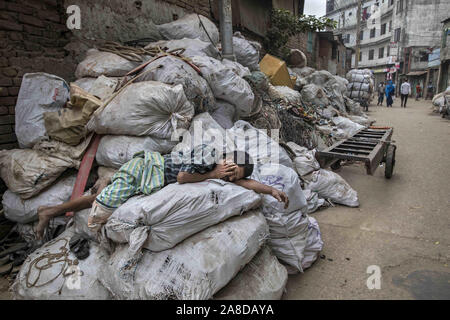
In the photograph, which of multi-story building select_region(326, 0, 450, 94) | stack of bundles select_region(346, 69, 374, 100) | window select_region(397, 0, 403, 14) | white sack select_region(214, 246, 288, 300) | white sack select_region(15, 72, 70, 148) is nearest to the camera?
white sack select_region(214, 246, 288, 300)

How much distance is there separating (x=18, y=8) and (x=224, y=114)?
222cm

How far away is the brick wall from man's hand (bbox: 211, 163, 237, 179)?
2.14 m

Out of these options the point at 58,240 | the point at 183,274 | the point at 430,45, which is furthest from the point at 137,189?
the point at 430,45

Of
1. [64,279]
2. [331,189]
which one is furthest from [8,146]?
[331,189]

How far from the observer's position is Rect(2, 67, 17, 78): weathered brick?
2.61 metres

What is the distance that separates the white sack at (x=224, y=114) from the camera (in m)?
3.15

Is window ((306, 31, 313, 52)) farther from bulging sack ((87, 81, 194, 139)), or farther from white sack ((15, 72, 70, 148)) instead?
white sack ((15, 72, 70, 148))

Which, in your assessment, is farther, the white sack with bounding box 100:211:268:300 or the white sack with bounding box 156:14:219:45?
the white sack with bounding box 156:14:219:45

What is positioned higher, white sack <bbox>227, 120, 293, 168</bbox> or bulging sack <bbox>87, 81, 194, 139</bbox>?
bulging sack <bbox>87, 81, 194, 139</bbox>

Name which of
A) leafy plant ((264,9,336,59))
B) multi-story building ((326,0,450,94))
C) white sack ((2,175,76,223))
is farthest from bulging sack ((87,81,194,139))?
multi-story building ((326,0,450,94))

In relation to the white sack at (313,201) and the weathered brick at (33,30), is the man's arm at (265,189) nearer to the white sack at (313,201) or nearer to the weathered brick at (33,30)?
the white sack at (313,201)

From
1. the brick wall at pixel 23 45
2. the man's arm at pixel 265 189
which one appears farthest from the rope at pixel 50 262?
the brick wall at pixel 23 45

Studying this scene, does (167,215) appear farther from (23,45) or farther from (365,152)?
(365,152)

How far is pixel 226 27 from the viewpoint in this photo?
4.21 metres
